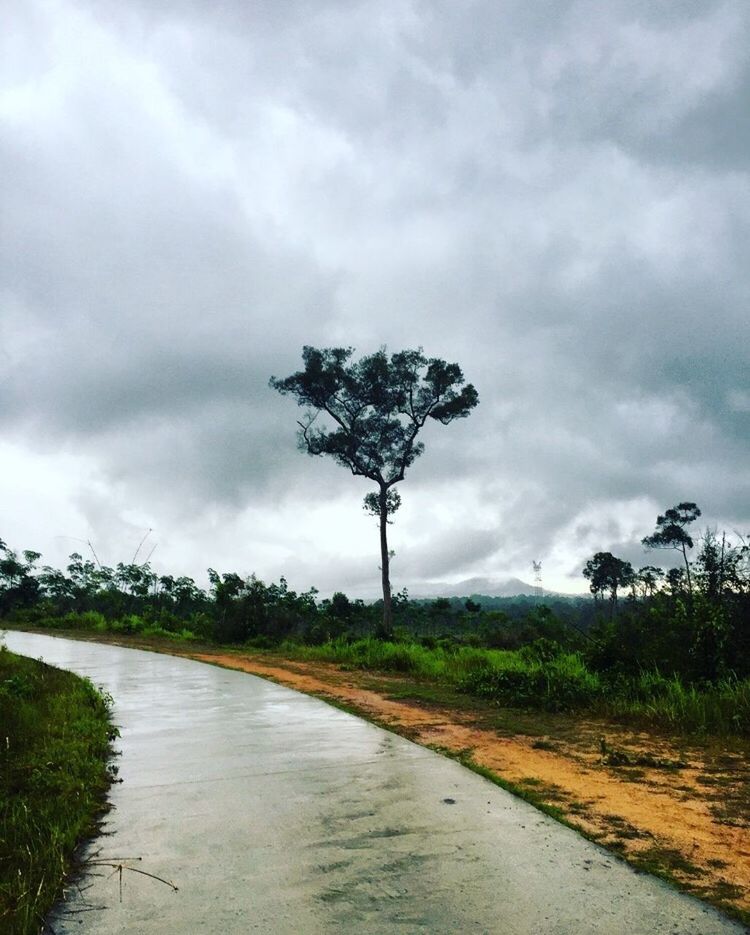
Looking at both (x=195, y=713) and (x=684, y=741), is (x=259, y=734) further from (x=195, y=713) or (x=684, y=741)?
(x=684, y=741)

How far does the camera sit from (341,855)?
11.2ft

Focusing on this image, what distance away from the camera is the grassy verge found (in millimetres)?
3037

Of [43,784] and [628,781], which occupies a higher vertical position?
[43,784]

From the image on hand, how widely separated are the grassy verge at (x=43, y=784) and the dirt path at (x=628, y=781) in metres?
2.92

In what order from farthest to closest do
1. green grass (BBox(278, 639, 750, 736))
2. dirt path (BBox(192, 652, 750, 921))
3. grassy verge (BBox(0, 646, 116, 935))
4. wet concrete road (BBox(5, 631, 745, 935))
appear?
green grass (BBox(278, 639, 750, 736)), dirt path (BBox(192, 652, 750, 921)), grassy verge (BBox(0, 646, 116, 935)), wet concrete road (BBox(5, 631, 745, 935))

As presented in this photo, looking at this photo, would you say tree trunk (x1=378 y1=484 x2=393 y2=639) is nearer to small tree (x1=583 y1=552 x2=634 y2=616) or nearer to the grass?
the grass

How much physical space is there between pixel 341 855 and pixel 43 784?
249cm

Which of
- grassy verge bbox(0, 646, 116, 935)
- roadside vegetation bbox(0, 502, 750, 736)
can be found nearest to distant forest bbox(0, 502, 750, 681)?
roadside vegetation bbox(0, 502, 750, 736)

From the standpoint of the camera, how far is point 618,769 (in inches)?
217

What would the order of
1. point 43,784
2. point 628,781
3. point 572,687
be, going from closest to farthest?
point 43,784 → point 628,781 → point 572,687

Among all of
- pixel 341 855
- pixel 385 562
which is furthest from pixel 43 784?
pixel 385 562

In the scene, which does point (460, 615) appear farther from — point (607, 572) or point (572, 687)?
point (572, 687)

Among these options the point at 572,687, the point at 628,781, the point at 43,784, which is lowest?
the point at 628,781

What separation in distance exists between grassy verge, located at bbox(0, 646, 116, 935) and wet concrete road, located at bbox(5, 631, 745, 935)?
16 centimetres
